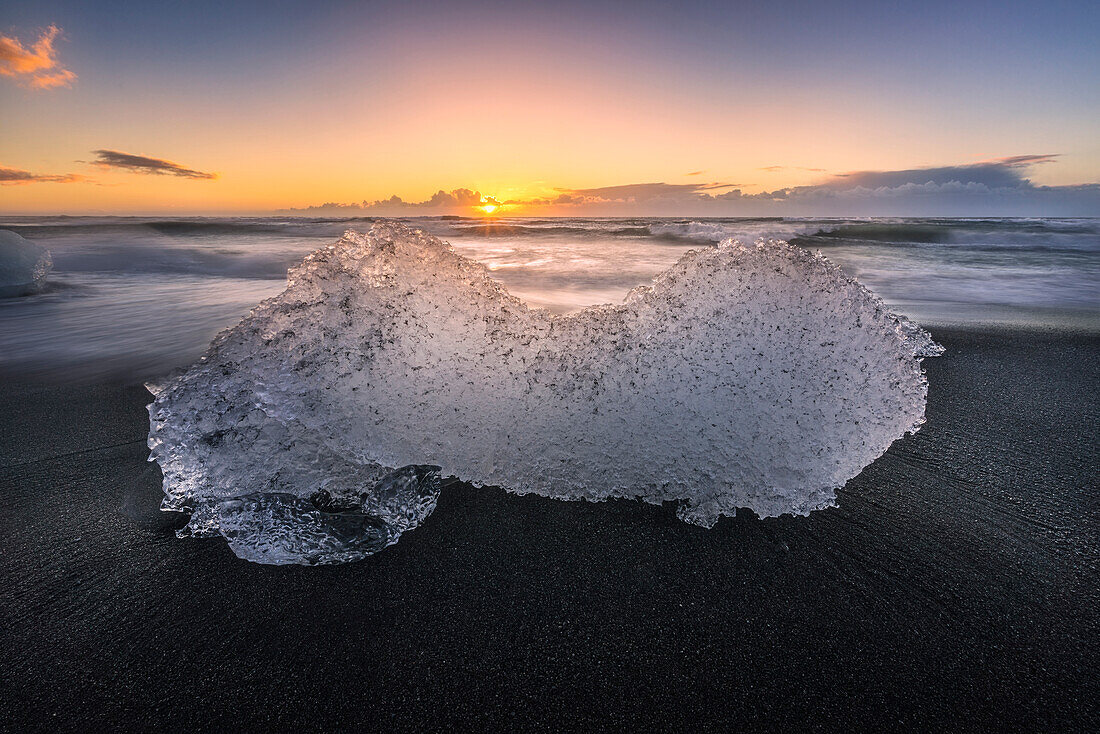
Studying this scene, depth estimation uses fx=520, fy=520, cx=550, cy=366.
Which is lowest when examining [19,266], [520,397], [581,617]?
[581,617]

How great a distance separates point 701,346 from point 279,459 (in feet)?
4.69

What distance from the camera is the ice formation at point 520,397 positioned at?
164 cm

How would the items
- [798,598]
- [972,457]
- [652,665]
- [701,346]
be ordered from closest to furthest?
1. [652,665]
2. [798,598]
3. [701,346]
4. [972,457]

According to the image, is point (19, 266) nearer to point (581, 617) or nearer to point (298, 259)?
point (298, 259)

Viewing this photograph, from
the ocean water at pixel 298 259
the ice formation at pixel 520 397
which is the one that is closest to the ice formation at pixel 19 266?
the ocean water at pixel 298 259

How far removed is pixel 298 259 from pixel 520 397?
12.6 metres

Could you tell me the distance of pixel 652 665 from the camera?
3.77 feet

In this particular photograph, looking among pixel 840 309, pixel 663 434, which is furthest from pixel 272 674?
pixel 840 309

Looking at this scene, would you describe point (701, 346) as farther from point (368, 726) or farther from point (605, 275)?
point (605, 275)

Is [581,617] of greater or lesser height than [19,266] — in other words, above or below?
below

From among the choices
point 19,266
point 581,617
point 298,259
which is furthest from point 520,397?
point 298,259

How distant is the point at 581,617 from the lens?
128 cm

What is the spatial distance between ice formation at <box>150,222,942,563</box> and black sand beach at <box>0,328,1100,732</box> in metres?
0.14

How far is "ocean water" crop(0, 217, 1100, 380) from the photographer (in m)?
4.38
